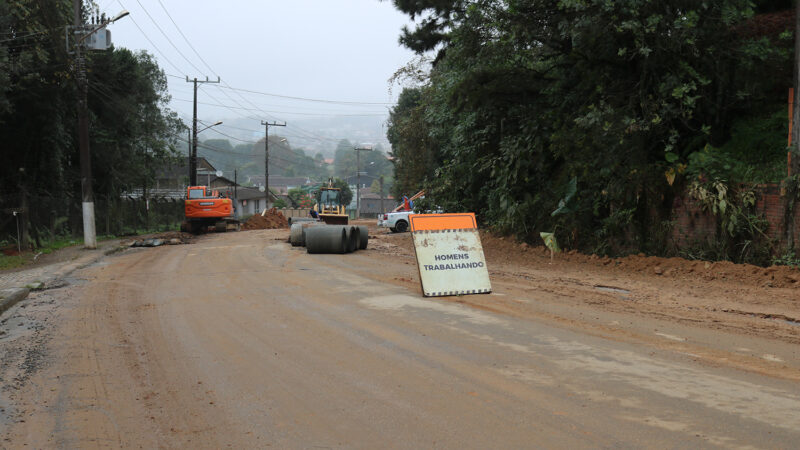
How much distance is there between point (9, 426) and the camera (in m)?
4.90

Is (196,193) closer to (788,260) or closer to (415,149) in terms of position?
(415,149)

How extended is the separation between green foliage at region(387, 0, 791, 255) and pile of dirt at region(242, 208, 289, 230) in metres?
25.3

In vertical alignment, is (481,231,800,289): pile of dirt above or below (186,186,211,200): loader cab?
below

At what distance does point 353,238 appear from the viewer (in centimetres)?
2011

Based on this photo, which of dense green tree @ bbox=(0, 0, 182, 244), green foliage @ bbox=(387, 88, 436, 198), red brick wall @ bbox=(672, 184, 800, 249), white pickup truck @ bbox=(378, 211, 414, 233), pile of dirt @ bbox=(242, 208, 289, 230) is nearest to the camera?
red brick wall @ bbox=(672, 184, 800, 249)

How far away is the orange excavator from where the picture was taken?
34188 mm

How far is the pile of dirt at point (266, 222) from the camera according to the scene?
4272cm

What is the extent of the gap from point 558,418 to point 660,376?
1.55 meters

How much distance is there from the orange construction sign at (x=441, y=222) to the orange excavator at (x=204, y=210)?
83.5ft

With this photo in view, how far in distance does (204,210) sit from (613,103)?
982 inches

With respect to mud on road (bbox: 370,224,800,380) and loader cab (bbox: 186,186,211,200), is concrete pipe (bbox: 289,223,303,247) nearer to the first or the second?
mud on road (bbox: 370,224,800,380)

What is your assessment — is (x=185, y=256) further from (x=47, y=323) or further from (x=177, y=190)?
(x=177, y=190)

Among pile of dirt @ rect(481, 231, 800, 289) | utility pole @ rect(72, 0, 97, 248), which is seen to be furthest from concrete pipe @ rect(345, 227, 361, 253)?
utility pole @ rect(72, 0, 97, 248)

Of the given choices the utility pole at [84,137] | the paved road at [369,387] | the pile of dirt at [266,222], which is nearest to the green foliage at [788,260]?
the paved road at [369,387]
